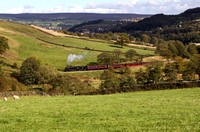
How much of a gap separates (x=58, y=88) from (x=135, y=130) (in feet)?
136

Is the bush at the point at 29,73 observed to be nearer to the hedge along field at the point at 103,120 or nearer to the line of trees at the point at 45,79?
the line of trees at the point at 45,79

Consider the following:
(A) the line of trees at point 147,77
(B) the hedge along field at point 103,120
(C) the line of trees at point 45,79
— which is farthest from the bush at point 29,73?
→ (B) the hedge along field at point 103,120

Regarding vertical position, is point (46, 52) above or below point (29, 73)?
above

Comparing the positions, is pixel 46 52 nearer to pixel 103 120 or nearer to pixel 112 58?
pixel 112 58

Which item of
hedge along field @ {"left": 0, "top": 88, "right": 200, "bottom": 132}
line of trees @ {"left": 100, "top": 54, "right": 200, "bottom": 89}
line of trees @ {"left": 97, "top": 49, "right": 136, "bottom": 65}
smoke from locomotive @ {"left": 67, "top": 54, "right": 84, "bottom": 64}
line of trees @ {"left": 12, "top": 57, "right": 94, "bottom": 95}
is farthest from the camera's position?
smoke from locomotive @ {"left": 67, "top": 54, "right": 84, "bottom": 64}

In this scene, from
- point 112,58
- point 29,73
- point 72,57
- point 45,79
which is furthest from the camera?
point 72,57

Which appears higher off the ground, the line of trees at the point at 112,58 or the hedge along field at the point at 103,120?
the hedge along field at the point at 103,120

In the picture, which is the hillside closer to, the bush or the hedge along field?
the bush

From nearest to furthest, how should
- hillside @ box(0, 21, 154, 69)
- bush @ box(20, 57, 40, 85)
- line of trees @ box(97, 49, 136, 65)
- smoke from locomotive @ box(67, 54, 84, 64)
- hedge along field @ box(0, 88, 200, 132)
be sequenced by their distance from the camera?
hedge along field @ box(0, 88, 200, 132) < bush @ box(20, 57, 40, 85) < hillside @ box(0, 21, 154, 69) < line of trees @ box(97, 49, 136, 65) < smoke from locomotive @ box(67, 54, 84, 64)

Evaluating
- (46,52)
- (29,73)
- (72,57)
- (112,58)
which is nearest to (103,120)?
(29,73)

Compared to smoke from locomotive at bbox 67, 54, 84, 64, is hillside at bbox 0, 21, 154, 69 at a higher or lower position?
higher

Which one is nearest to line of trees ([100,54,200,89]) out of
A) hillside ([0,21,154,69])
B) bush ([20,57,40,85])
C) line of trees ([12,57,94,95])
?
line of trees ([12,57,94,95])

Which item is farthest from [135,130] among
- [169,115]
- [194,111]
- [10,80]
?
[10,80]

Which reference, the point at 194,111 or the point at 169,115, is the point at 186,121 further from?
the point at 194,111
